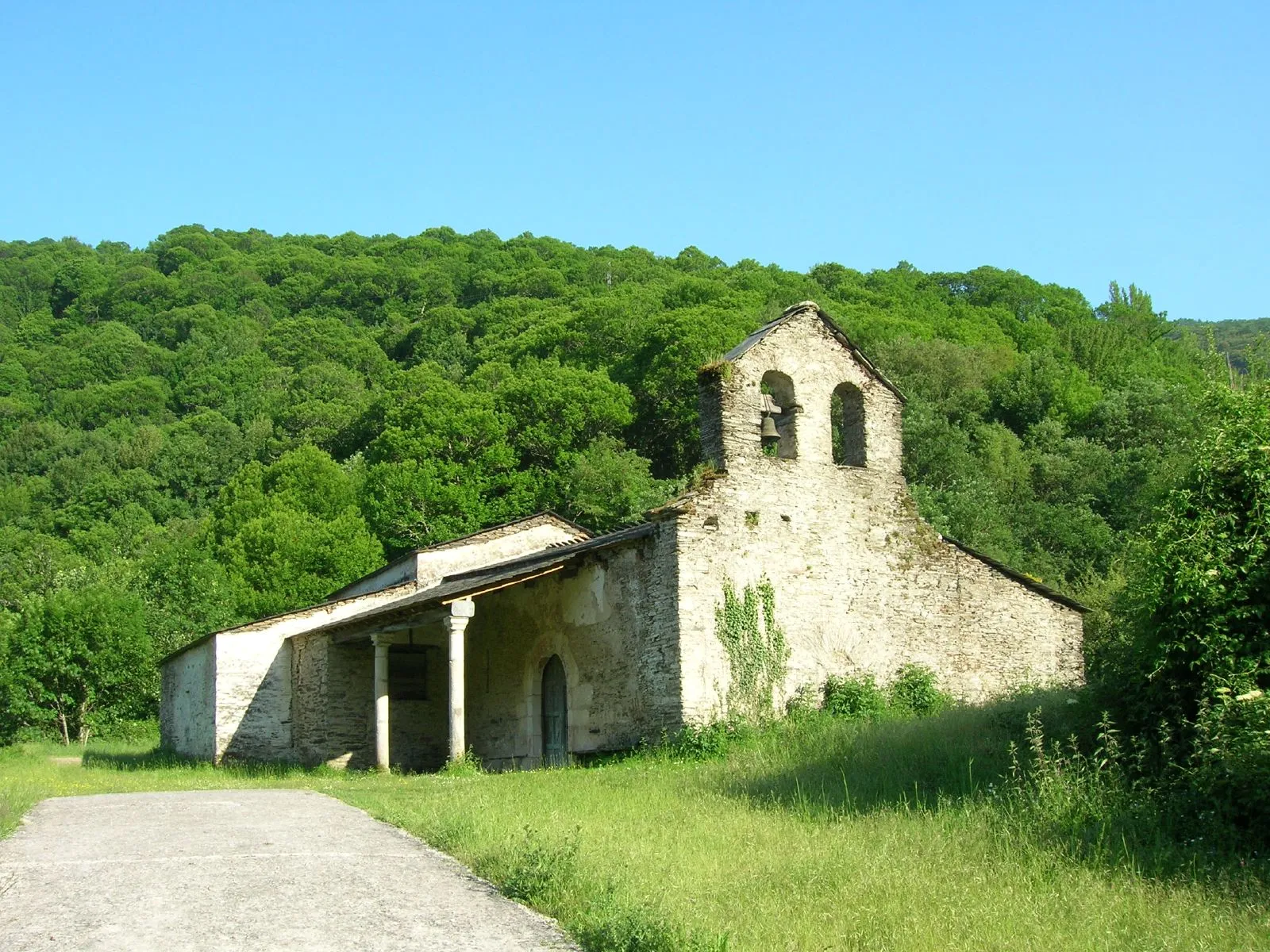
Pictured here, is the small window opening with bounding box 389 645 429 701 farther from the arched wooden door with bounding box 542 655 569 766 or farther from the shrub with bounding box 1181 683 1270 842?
the shrub with bounding box 1181 683 1270 842

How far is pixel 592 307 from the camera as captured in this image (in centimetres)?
5472

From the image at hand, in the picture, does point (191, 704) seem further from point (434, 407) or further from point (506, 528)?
point (434, 407)

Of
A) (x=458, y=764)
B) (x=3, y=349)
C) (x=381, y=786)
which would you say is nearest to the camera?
(x=381, y=786)

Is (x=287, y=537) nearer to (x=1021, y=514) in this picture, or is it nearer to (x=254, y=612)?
(x=254, y=612)

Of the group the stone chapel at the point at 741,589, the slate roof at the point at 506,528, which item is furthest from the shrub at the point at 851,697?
the slate roof at the point at 506,528

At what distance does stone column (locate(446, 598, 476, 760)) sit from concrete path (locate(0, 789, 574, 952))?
6.72m

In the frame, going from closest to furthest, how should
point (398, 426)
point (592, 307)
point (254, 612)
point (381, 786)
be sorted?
point (381, 786)
point (254, 612)
point (398, 426)
point (592, 307)

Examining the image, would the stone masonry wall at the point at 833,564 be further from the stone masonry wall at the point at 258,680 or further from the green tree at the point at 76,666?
the green tree at the point at 76,666

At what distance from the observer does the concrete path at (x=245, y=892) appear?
6.20m

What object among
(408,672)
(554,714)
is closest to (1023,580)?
(554,714)

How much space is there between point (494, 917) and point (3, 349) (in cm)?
7539

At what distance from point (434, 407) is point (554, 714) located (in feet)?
94.6

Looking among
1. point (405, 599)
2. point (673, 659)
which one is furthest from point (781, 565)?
point (405, 599)

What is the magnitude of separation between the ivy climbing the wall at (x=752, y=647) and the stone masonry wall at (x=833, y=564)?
143 millimetres
